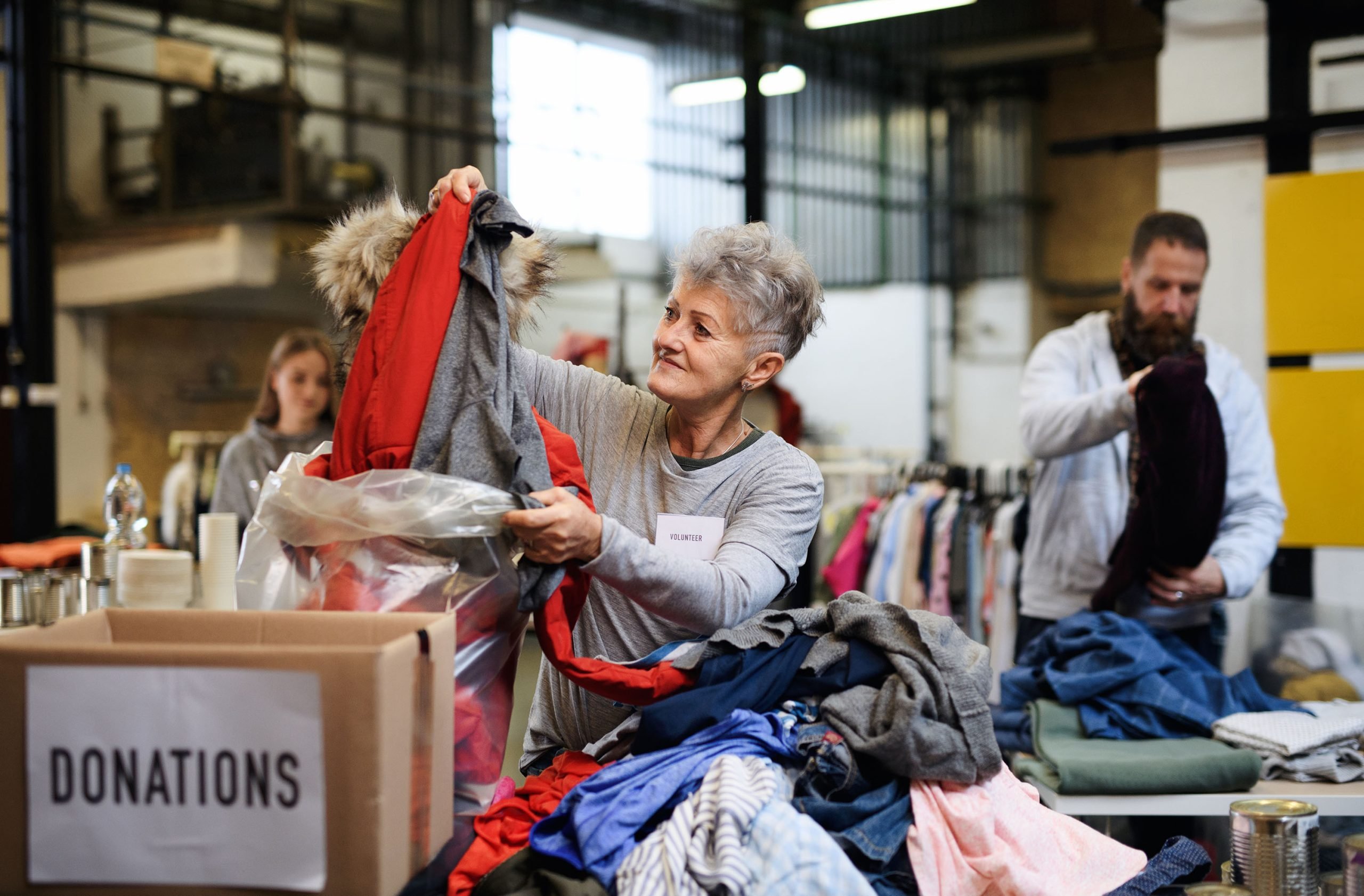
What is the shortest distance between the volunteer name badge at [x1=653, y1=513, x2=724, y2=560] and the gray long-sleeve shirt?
5.26 feet

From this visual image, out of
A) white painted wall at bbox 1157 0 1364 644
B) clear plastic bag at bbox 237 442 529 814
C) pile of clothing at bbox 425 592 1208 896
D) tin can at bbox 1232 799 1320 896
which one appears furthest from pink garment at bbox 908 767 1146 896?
white painted wall at bbox 1157 0 1364 644

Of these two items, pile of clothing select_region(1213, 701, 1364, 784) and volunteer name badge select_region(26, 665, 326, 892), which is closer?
volunteer name badge select_region(26, 665, 326, 892)

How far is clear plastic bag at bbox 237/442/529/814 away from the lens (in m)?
1.34

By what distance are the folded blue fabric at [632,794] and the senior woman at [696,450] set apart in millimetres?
161

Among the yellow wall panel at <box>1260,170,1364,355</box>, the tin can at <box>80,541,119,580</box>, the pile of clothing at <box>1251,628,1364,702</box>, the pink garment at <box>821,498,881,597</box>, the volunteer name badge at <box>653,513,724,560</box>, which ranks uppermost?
the yellow wall panel at <box>1260,170,1364,355</box>

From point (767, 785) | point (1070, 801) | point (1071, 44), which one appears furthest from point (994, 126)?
point (767, 785)

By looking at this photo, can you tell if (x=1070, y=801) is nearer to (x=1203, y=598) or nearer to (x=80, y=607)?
(x=1203, y=598)

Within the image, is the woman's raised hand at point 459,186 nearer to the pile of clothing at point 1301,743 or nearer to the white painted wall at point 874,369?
the pile of clothing at point 1301,743

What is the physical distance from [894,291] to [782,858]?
11413 millimetres

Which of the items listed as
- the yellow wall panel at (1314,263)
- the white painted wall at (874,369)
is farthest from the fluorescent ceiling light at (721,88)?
the yellow wall panel at (1314,263)

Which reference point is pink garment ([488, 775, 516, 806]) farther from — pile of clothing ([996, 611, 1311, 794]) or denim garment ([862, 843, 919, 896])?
pile of clothing ([996, 611, 1311, 794])

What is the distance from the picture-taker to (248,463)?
4.04 meters

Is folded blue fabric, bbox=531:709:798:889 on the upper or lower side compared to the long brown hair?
lower

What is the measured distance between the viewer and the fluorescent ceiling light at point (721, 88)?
34.6 feet
